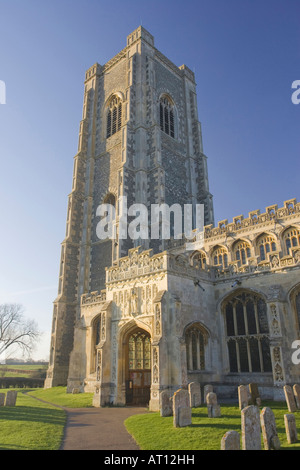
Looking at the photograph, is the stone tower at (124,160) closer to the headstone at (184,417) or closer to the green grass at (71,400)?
the green grass at (71,400)

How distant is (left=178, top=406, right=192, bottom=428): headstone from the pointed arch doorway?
739 centimetres

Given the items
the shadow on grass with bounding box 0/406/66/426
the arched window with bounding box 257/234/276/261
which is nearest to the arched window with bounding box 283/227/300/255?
the arched window with bounding box 257/234/276/261

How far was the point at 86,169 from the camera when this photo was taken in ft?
128

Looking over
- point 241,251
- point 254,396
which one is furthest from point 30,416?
point 241,251

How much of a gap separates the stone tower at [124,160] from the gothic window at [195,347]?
1133 centimetres

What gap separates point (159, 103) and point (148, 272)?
2769cm

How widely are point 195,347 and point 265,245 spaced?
10.5m

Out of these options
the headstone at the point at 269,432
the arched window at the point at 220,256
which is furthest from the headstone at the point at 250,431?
the arched window at the point at 220,256

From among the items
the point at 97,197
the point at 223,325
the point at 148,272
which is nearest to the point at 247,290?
the point at 223,325

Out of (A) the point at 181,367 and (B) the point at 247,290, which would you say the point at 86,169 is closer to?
(B) the point at 247,290

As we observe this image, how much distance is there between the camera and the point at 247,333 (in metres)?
18.8

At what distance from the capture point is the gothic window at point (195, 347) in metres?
17.8

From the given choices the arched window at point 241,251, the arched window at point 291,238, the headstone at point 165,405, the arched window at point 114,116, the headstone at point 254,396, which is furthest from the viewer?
the arched window at point 114,116

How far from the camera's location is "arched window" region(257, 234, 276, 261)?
24.6 meters
